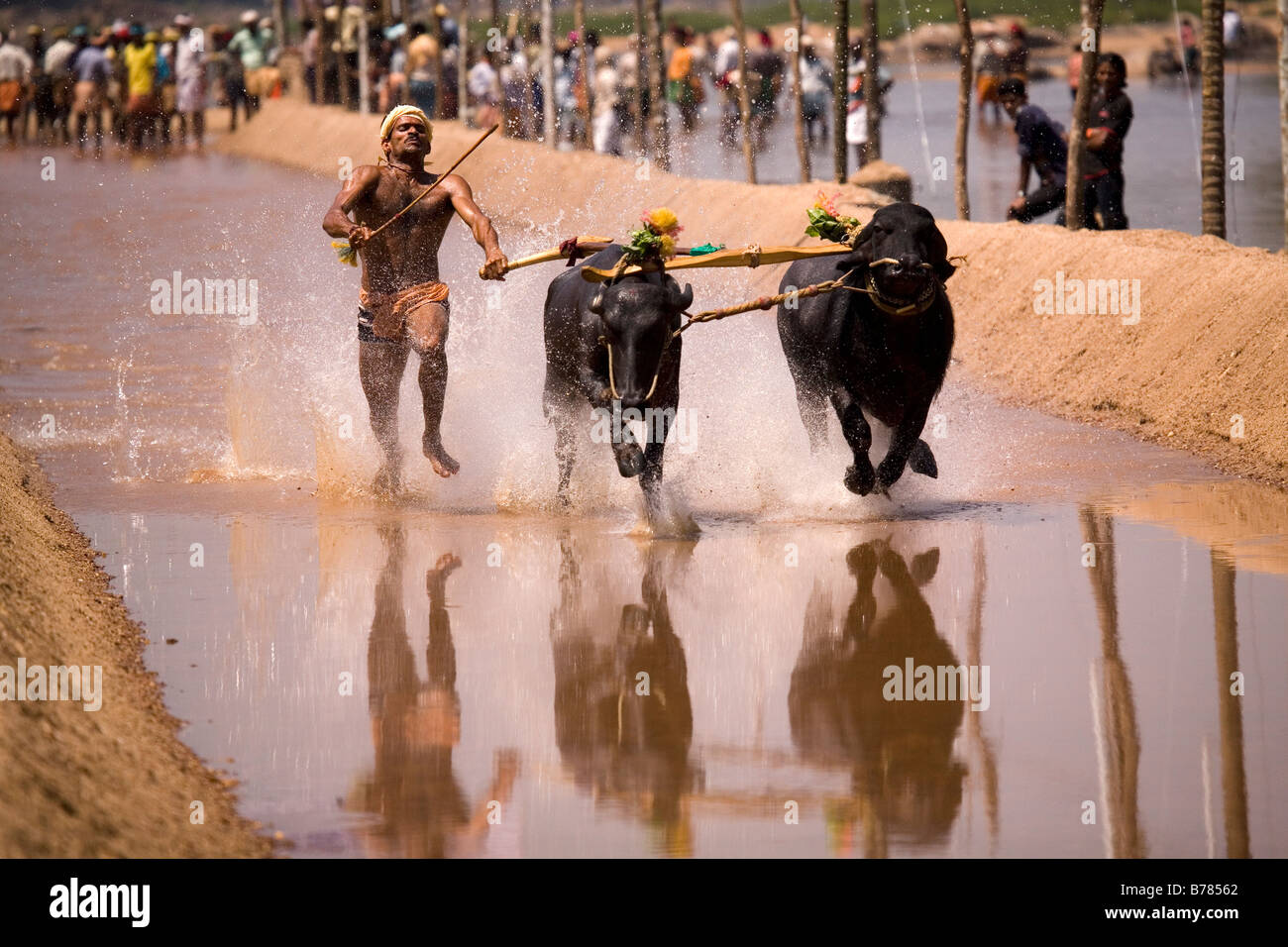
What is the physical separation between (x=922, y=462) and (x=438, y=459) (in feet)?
9.07

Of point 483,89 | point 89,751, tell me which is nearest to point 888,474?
point 89,751

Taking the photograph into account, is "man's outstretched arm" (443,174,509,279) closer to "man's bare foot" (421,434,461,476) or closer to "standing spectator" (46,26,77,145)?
"man's bare foot" (421,434,461,476)

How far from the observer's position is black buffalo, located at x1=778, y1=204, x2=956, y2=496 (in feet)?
33.5

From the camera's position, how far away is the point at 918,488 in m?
11.4

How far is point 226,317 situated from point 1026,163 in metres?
7.75

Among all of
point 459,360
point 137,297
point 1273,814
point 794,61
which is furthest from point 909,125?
point 1273,814

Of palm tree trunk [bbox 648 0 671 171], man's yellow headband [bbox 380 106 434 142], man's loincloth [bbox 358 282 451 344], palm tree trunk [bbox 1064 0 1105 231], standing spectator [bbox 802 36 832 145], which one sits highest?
standing spectator [bbox 802 36 832 145]

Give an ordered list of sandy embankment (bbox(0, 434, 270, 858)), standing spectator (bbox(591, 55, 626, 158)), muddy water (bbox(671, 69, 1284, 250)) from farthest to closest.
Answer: standing spectator (bbox(591, 55, 626, 158)), muddy water (bbox(671, 69, 1284, 250)), sandy embankment (bbox(0, 434, 270, 858))

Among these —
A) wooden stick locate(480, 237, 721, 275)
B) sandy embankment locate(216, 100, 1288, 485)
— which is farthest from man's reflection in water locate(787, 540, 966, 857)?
sandy embankment locate(216, 100, 1288, 485)

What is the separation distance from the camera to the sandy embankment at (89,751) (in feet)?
17.9

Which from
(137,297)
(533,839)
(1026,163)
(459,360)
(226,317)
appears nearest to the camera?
(533,839)

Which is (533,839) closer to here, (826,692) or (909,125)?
(826,692)

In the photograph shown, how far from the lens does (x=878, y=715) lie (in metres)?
7.54

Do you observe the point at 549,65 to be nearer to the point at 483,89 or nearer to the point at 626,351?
the point at 483,89
